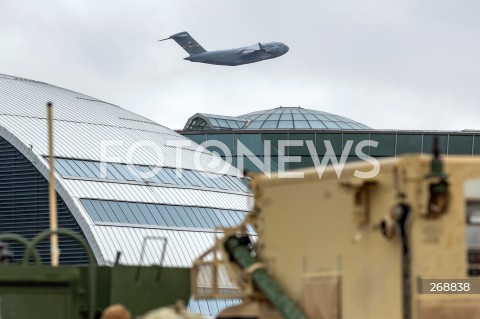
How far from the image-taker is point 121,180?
70.2 metres

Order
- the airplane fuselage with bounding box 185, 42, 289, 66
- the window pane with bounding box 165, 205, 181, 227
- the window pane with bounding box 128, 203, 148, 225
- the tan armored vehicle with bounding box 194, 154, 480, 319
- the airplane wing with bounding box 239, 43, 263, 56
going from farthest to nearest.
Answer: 1. the airplane fuselage with bounding box 185, 42, 289, 66
2. the airplane wing with bounding box 239, 43, 263, 56
3. the window pane with bounding box 165, 205, 181, 227
4. the window pane with bounding box 128, 203, 148, 225
5. the tan armored vehicle with bounding box 194, 154, 480, 319

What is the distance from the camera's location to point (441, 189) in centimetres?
1140

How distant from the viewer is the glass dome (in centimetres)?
9694

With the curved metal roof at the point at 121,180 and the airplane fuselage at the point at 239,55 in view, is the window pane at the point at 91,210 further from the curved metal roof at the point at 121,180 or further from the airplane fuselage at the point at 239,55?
the airplane fuselage at the point at 239,55

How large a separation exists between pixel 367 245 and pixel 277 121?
86312 millimetres

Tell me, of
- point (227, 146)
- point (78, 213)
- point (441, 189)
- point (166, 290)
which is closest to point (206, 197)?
point (78, 213)

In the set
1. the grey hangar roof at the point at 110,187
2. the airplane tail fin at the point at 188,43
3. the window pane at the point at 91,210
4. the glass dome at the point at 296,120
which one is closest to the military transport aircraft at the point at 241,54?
the airplane tail fin at the point at 188,43

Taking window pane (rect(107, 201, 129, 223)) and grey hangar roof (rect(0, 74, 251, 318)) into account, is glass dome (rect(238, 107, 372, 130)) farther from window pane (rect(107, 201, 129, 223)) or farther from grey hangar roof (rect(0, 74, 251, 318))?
window pane (rect(107, 201, 129, 223))

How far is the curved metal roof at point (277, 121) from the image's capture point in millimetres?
95750

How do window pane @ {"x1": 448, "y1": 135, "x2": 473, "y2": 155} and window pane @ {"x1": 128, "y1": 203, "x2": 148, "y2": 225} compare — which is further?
window pane @ {"x1": 448, "y1": 135, "x2": 473, "y2": 155}

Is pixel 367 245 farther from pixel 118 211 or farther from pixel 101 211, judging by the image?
pixel 118 211

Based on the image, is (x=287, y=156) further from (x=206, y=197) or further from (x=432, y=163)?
(x=432, y=163)

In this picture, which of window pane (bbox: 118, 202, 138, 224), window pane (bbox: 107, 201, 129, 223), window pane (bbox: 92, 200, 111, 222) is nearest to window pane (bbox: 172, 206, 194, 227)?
window pane (bbox: 118, 202, 138, 224)

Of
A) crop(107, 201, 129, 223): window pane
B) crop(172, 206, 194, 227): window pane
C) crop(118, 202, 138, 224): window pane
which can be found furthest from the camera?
crop(172, 206, 194, 227): window pane
